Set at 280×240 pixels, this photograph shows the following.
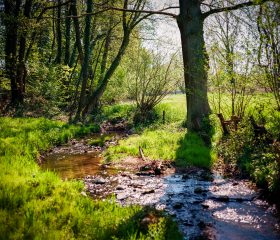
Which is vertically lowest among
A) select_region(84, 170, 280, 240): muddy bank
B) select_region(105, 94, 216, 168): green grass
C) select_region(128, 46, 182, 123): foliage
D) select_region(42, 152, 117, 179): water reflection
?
select_region(84, 170, 280, 240): muddy bank

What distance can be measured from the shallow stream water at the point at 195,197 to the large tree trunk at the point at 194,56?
5.18m

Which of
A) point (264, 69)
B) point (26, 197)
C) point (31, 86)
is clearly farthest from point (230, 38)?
point (31, 86)

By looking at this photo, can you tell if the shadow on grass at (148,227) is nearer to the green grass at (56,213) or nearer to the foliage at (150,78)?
the green grass at (56,213)

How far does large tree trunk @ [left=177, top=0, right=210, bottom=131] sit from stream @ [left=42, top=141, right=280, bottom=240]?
4999mm

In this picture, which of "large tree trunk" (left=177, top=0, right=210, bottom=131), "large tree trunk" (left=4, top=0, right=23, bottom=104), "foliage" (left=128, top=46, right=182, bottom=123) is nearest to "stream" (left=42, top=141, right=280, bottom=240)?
"large tree trunk" (left=177, top=0, right=210, bottom=131)

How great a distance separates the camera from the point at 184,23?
1380 centimetres

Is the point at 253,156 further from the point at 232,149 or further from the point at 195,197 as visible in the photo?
→ the point at 195,197

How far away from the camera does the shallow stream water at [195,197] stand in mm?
5512

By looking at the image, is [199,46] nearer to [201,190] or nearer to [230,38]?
[230,38]

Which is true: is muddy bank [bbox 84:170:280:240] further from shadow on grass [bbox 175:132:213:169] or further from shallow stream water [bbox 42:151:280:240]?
shadow on grass [bbox 175:132:213:169]

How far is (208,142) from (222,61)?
313 cm

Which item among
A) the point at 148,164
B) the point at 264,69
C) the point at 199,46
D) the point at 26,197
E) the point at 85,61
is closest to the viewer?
the point at 26,197

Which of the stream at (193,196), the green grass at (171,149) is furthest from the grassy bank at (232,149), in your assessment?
the stream at (193,196)

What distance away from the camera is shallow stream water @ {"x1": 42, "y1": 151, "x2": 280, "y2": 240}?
551 centimetres
